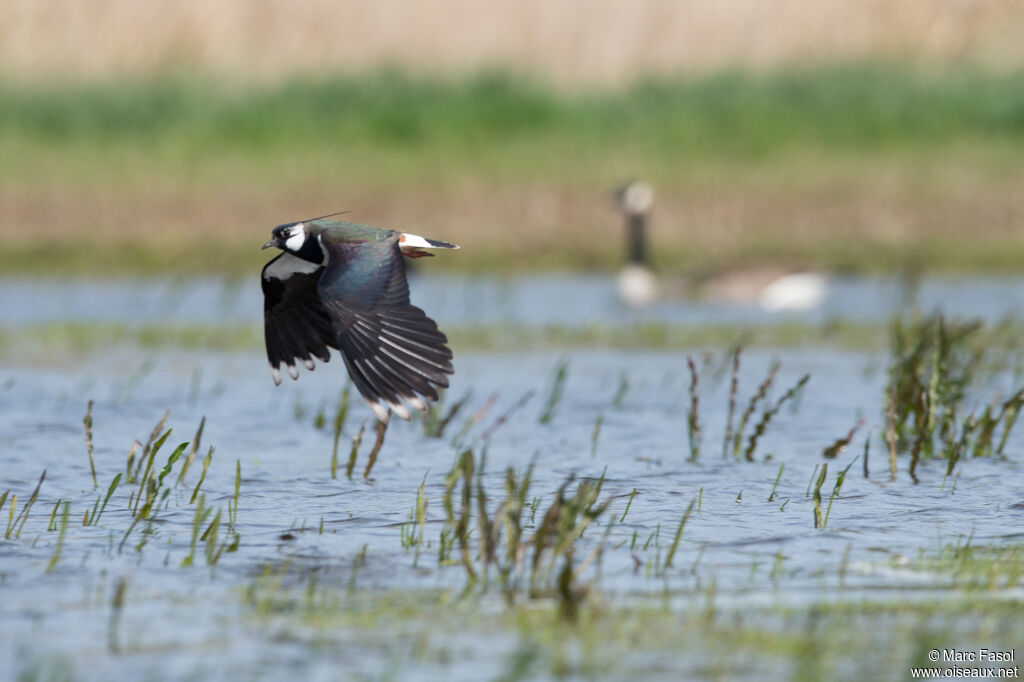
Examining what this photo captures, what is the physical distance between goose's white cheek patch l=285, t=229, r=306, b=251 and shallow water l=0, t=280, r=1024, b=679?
2.86 ft

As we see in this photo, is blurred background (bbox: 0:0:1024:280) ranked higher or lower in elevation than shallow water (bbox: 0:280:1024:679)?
higher

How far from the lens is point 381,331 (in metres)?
5.62

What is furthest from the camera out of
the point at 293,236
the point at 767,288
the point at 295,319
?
the point at 767,288

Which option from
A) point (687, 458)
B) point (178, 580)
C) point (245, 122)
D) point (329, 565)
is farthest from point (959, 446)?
point (245, 122)

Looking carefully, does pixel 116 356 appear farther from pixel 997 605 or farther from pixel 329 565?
pixel 997 605

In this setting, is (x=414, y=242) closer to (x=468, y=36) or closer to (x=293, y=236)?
(x=293, y=236)

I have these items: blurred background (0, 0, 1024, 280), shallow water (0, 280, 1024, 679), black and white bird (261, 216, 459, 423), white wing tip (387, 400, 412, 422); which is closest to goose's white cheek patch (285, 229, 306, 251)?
black and white bird (261, 216, 459, 423)

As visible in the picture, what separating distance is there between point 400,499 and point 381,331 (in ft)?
1.99

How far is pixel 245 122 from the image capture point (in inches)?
645

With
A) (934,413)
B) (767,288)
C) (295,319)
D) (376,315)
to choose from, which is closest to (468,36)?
(767,288)

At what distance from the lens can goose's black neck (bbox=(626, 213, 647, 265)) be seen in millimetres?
13570

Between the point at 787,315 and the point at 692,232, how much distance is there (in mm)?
3631

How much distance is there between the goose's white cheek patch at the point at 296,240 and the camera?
19.4ft

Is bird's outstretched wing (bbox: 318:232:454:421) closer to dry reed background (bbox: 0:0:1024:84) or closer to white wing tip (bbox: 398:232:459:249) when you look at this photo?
white wing tip (bbox: 398:232:459:249)
